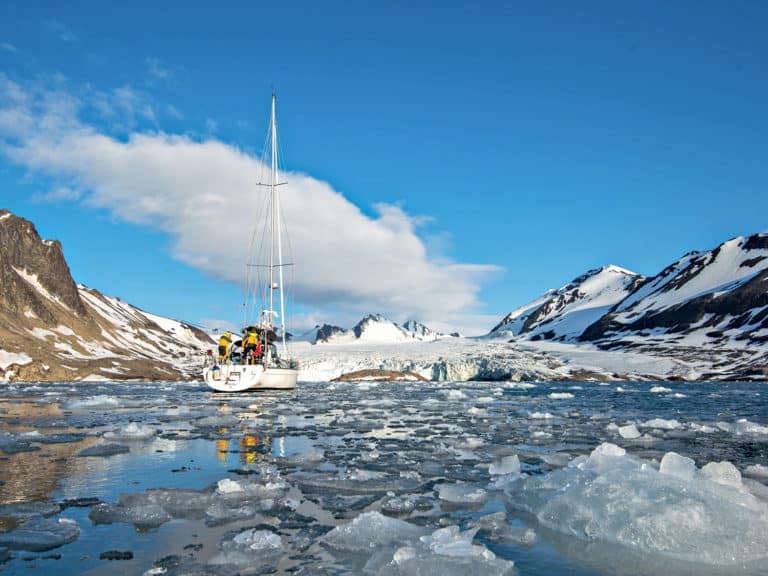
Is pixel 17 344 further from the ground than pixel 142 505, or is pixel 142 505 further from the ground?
pixel 17 344

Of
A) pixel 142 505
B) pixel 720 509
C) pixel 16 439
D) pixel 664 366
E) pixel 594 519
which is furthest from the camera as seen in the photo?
pixel 664 366

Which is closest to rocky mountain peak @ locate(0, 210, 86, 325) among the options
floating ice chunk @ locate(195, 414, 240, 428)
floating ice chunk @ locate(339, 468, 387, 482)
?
floating ice chunk @ locate(195, 414, 240, 428)

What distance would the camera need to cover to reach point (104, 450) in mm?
11945

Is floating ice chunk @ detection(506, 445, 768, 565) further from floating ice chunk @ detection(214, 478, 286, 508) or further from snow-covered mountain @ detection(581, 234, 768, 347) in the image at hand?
snow-covered mountain @ detection(581, 234, 768, 347)

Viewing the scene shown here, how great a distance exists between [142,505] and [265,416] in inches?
570

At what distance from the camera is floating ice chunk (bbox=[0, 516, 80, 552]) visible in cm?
561

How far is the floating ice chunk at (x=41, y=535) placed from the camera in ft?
18.4

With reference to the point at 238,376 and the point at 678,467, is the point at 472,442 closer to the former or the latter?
the point at 678,467

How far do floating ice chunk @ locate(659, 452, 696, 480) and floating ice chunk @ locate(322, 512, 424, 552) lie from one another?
12.5ft

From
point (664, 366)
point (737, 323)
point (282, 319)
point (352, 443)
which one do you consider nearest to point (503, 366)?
point (664, 366)

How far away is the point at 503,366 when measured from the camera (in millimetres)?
105562

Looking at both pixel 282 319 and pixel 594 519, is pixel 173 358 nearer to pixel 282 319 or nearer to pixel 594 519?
pixel 282 319

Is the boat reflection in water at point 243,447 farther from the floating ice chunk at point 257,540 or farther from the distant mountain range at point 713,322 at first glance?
the distant mountain range at point 713,322

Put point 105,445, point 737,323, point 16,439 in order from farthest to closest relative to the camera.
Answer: point 737,323 < point 16,439 < point 105,445
